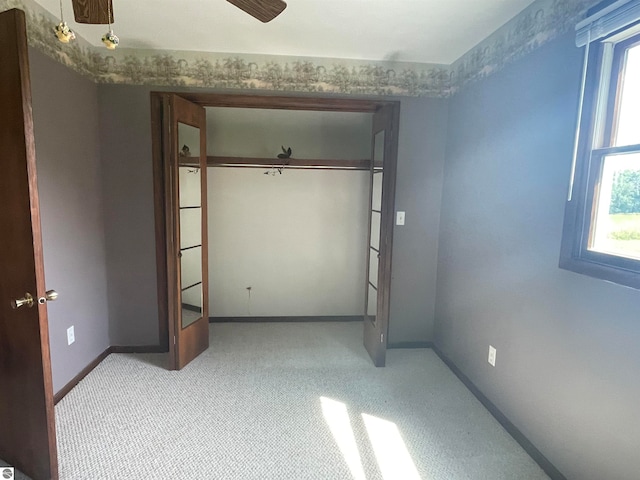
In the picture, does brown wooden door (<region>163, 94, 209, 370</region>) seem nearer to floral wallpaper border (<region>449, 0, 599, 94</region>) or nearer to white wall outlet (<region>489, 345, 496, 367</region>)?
floral wallpaper border (<region>449, 0, 599, 94</region>)

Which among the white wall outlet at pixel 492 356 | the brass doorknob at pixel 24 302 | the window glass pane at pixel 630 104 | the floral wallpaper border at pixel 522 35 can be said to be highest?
the floral wallpaper border at pixel 522 35

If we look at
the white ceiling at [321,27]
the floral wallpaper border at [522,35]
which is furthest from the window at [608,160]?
the white ceiling at [321,27]

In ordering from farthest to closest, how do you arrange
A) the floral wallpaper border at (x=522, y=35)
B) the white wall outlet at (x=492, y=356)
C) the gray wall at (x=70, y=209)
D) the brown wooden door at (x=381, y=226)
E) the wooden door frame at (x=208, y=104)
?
the wooden door frame at (x=208, y=104)
the brown wooden door at (x=381, y=226)
the white wall outlet at (x=492, y=356)
the gray wall at (x=70, y=209)
the floral wallpaper border at (x=522, y=35)

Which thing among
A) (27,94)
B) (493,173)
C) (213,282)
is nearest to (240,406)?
(213,282)

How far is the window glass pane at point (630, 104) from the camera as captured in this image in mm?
1471

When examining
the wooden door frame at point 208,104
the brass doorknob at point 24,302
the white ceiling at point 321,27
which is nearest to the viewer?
the brass doorknob at point 24,302

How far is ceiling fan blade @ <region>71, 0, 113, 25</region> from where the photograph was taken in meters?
1.34

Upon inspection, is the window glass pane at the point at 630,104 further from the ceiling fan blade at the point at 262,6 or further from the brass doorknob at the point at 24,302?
the brass doorknob at the point at 24,302

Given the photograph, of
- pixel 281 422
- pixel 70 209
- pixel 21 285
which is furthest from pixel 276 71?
pixel 281 422

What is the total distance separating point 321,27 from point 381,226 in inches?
58.4

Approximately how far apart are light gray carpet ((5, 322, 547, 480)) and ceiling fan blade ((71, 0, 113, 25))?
211 centimetres

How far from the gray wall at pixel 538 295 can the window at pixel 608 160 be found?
3.0 inches

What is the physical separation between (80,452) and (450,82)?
3631mm

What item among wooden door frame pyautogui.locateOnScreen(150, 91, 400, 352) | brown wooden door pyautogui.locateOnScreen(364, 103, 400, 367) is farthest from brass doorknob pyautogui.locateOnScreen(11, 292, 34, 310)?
brown wooden door pyautogui.locateOnScreen(364, 103, 400, 367)
